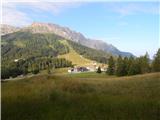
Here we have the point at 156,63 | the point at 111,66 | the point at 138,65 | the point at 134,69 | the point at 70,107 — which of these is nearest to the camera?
the point at 70,107

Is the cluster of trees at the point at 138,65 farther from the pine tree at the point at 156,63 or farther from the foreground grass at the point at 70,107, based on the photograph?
the foreground grass at the point at 70,107

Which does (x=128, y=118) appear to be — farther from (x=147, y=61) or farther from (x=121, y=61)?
(x=121, y=61)

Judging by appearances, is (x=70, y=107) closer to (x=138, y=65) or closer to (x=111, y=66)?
(x=138, y=65)

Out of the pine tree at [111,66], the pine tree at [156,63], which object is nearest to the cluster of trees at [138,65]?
the pine tree at [156,63]

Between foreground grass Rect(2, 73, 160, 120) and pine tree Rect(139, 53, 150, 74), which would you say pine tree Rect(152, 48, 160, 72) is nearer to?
pine tree Rect(139, 53, 150, 74)

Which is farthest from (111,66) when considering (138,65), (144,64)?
(144,64)

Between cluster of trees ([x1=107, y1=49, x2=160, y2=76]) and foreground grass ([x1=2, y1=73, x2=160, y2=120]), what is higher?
cluster of trees ([x1=107, y1=49, x2=160, y2=76])

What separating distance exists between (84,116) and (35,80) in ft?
30.5

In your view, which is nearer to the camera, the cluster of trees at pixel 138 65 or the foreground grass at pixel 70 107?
the foreground grass at pixel 70 107

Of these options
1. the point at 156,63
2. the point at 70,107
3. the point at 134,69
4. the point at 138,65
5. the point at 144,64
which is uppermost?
the point at 156,63

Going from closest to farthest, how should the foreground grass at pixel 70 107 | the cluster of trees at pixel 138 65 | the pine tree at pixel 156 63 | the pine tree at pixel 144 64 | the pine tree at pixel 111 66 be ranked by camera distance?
the foreground grass at pixel 70 107
the pine tree at pixel 156 63
the cluster of trees at pixel 138 65
the pine tree at pixel 144 64
the pine tree at pixel 111 66

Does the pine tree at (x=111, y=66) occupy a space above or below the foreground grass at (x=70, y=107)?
above

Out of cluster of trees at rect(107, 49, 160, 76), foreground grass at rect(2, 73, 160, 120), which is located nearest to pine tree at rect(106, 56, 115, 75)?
Answer: cluster of trees at rect(107, 49, 160, 76)

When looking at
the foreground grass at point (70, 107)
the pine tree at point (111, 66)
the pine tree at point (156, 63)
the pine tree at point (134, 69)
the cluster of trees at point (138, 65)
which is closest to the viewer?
the foreground grass at point (70, 107)
